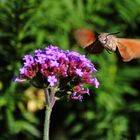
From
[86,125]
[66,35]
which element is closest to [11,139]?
[86,125]

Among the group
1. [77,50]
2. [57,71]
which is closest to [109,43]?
[57,71]

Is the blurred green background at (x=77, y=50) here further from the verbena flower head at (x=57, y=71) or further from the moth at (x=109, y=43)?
the verbena flower head at (x=57, y=71)

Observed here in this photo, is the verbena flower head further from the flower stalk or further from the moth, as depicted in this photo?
the moth

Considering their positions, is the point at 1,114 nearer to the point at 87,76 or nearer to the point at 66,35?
the point at 66,35

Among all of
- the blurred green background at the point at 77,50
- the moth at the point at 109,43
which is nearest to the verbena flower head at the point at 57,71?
the moth at the point at 109,43

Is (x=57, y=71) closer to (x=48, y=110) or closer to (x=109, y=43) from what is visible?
(x=48, y=110)

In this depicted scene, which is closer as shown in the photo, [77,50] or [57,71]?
[57,71]
